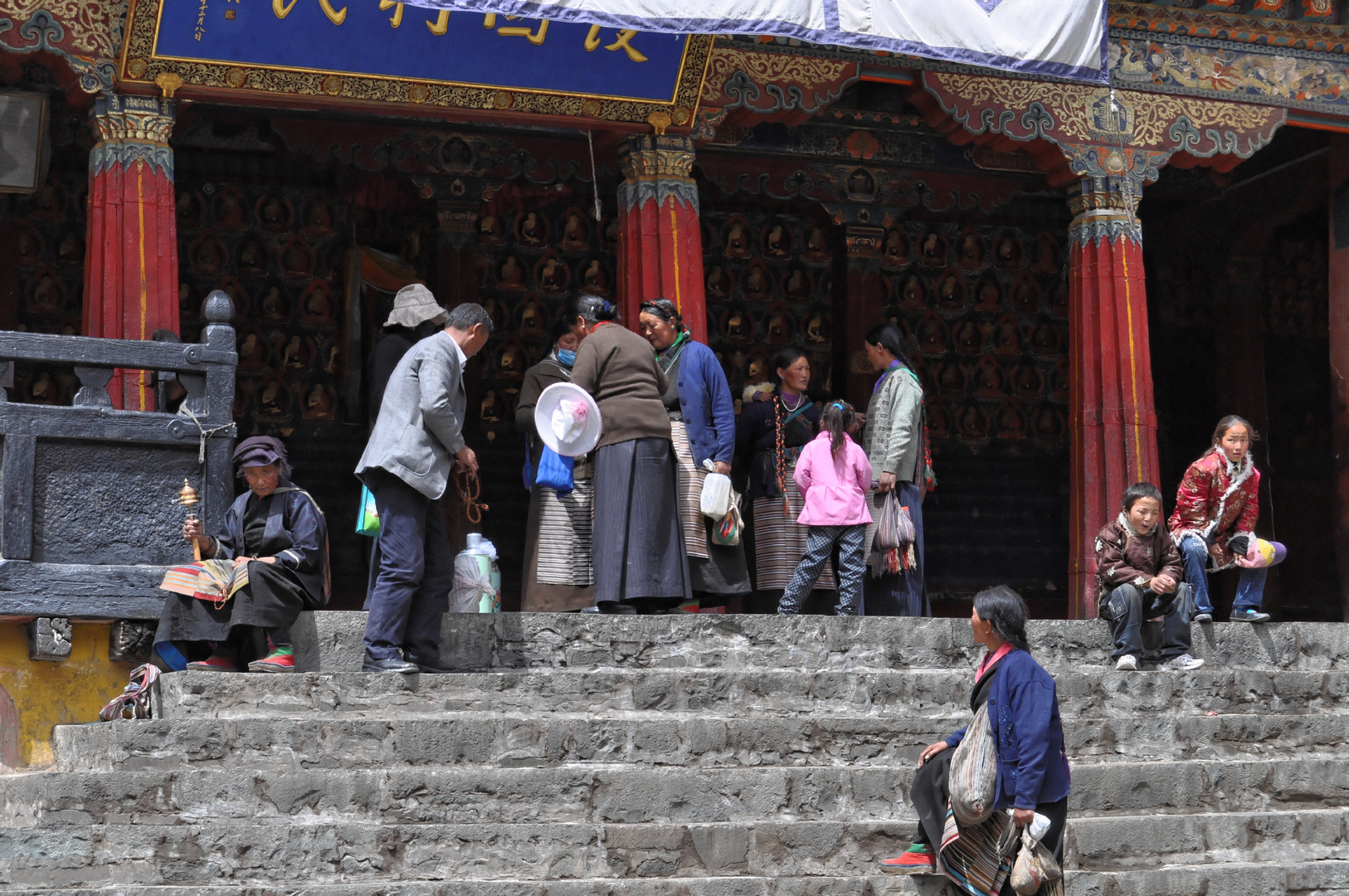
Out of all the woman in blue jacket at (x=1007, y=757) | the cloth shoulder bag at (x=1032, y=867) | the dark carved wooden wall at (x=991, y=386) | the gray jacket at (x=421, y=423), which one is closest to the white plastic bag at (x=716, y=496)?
the gray jacket at (x=421, y=423)

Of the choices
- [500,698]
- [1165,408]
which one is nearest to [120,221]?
[500,698]

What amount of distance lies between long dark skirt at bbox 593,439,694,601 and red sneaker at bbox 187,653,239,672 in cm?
157

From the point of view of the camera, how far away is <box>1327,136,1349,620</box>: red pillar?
1041 cm

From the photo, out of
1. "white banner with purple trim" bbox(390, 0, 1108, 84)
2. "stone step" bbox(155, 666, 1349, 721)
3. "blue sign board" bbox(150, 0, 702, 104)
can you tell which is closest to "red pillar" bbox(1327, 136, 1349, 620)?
"white banner with purple trim" bbox(390, 0, 1108, 84)

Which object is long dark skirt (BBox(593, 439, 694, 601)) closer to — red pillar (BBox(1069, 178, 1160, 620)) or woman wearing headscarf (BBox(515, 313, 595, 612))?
woman wearing headscarf (BBox(515, 313, 595, 612))

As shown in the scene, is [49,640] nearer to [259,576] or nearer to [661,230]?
[259,576]

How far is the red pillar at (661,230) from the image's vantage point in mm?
9289

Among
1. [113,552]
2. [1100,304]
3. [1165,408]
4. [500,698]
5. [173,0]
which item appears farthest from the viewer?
[1165,408]

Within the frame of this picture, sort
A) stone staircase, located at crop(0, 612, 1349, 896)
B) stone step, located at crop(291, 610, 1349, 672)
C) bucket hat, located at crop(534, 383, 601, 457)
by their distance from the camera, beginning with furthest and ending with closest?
bucket hat, located at crop(534, 383, 601, 457)
stone step, located at crop(291, 610, 1349, 672)
stone staircase, located at crop(0, 612, 1349, 896)

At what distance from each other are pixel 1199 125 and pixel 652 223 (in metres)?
3.45

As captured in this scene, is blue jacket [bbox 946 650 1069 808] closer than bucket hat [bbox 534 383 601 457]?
Yes

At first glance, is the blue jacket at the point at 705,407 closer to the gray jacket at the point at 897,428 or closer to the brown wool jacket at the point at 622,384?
the brown wool jacket at the point at 622,384

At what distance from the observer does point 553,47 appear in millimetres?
8906

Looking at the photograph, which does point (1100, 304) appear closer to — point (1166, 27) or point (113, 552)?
point (1166, 27)
